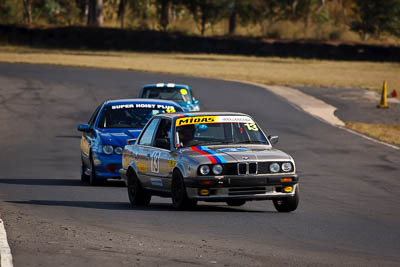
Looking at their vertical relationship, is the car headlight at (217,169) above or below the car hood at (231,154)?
below

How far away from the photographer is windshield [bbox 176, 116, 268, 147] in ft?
43.9

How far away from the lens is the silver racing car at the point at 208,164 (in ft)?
40.5

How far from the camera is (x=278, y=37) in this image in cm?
8519

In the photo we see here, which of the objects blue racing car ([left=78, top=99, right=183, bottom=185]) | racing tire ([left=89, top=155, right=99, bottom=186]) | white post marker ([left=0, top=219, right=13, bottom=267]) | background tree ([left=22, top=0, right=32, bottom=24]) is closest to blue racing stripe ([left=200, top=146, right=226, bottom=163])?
white post marker ([left=0, top=219, right=13, bottom=267])

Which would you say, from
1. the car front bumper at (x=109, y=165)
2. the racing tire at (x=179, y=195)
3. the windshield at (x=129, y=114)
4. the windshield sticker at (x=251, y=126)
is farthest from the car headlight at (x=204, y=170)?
the windshield at (x=129, y=114)

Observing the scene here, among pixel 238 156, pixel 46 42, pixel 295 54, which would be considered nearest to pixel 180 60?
pixel 295 54

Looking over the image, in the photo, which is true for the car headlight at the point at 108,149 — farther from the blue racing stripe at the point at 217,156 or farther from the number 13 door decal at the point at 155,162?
the blue racing stripe at the point at 217,156

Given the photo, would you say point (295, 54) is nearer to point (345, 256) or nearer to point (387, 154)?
point (387, 154)

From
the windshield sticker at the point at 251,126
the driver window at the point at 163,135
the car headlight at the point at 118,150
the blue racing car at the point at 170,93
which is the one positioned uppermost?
the windshield sticker at the point at 251,126

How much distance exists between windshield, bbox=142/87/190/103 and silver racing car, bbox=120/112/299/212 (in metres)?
12.2

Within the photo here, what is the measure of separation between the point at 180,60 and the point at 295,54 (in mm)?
12228

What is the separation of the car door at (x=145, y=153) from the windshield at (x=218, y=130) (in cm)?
74

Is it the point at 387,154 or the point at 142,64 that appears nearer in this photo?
the point at 387,154

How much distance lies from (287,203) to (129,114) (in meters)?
5.99
